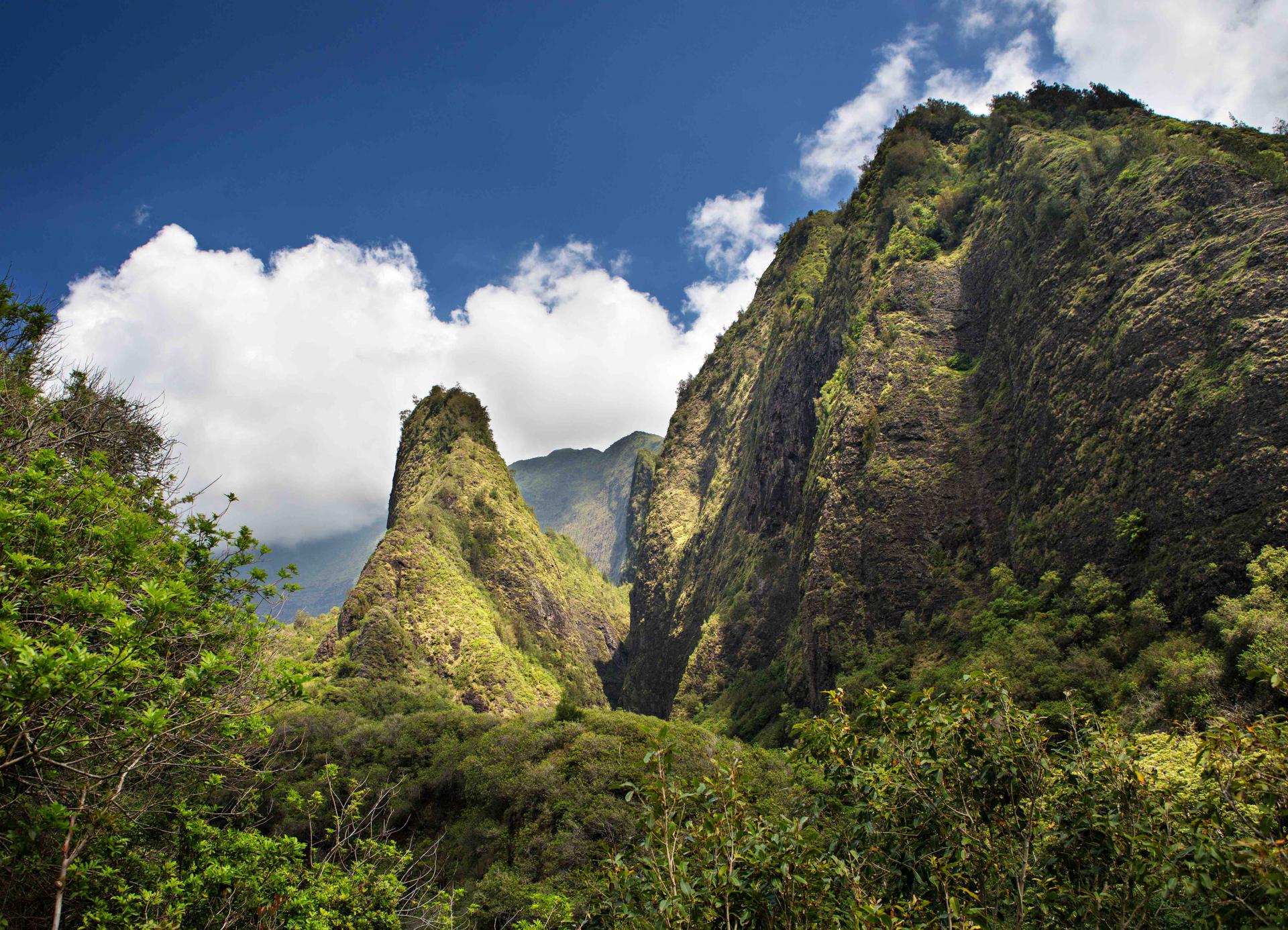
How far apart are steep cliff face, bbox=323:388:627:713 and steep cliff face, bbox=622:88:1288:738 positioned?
15.7m

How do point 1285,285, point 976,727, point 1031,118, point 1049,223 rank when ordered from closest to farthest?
point 976,727, point 1285,285, point 1049,223, point 1031,118

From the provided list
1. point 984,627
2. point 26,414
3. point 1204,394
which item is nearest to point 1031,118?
point 1204,394

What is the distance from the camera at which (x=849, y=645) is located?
30.2 metres

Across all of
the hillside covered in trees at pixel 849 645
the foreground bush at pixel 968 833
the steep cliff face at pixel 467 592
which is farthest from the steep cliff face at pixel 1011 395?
the foreground bush at pixel 968 833

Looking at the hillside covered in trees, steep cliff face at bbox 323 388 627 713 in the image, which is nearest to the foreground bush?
the hillside covered in trees

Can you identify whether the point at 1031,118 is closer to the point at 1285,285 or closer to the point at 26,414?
the point at 1285,285

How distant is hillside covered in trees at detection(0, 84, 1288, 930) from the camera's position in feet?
15.3

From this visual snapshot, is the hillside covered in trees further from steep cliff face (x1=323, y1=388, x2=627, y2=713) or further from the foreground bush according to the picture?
steep cliff face (x1=323, y1=388, x2=627, y2=713)

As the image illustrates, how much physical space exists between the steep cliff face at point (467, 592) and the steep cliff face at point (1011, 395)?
15659 mm

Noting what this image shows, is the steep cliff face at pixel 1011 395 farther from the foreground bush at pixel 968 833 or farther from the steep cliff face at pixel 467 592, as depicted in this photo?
the foreground bush at pixel 968 833

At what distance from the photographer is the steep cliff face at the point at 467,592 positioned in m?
47.6

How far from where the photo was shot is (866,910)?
3.64 meters

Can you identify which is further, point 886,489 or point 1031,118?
point 1031,118

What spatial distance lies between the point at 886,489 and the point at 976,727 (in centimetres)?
2912
